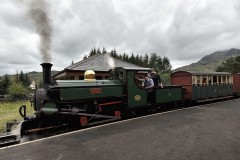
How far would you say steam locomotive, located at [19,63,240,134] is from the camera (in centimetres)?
732

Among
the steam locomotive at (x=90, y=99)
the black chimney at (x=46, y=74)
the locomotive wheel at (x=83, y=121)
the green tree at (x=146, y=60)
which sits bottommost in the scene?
the locomotive wheel at (x=83, y=121)

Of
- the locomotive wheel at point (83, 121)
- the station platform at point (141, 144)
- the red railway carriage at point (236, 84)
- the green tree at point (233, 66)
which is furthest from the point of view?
the green tree at point (233, 66)

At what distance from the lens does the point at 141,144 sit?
5508 mm

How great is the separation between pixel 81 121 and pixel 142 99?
3.35 meters

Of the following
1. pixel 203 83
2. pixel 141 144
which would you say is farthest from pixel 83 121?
pixel 203 83

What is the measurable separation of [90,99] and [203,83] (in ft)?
30.7

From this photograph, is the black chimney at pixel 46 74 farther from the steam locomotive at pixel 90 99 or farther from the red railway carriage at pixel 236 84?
the red railway carriage at pixel 236 84

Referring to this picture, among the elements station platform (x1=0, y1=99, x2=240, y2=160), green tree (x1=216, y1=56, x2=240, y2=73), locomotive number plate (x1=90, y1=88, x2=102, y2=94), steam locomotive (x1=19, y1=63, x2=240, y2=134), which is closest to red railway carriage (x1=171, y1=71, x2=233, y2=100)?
steam locomotive (x1=19, y1=63, x2=240, y2=134)

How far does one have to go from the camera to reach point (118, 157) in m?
4.68

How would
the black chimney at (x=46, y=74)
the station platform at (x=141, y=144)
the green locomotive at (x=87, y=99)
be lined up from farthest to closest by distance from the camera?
the black chimney at (x=46, y=74) → the green locomotive at (x=87, y=99) → the station platform at (x=141, y=144)

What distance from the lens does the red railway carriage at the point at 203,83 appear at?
13195 millimetres

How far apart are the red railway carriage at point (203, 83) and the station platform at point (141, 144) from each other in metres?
5.66

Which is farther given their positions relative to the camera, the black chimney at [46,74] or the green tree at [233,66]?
the green tree at [233,66]

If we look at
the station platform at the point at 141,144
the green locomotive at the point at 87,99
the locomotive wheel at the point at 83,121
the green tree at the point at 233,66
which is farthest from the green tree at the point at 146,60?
the station platform at the point at 141,144
